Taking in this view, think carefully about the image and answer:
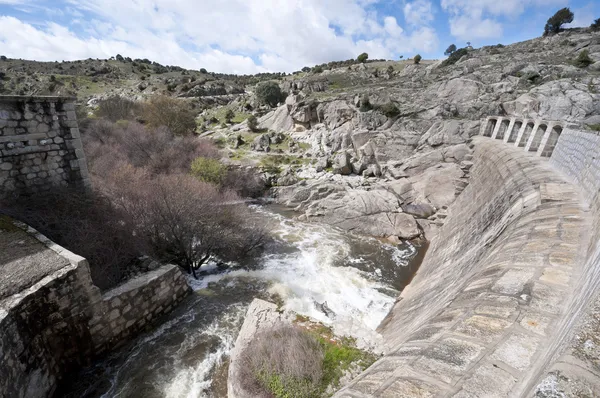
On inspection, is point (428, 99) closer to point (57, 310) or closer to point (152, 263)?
point (152, 263)

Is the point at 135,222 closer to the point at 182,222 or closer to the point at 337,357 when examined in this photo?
the point at 182,222

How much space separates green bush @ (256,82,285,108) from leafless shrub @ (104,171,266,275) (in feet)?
115

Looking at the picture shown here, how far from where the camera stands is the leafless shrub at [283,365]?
4961mm

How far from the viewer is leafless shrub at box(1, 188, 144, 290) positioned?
7727mm

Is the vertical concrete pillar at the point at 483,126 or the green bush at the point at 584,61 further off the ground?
the green bush at the point at 584,61

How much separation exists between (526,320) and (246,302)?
7.98m

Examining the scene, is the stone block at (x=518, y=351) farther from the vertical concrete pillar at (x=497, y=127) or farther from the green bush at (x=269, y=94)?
the green bush at (x=269, y=94)

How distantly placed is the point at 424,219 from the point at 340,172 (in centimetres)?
898

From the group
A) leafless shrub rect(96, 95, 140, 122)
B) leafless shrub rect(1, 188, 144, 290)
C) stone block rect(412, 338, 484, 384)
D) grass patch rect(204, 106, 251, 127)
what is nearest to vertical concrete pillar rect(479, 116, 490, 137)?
stone block rect(412, 338, 484, 384)

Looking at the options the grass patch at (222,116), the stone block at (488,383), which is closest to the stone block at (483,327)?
the stone block at (488,383)

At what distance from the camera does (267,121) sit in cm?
3719

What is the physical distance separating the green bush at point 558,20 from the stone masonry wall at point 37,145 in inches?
2604

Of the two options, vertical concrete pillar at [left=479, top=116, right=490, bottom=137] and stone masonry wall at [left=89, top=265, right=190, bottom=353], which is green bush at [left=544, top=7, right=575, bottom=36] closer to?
vertical concrete pillar at [left=479, top=116, right=490, bottom=137]

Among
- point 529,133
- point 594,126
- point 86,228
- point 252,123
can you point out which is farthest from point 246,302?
point 252,123
